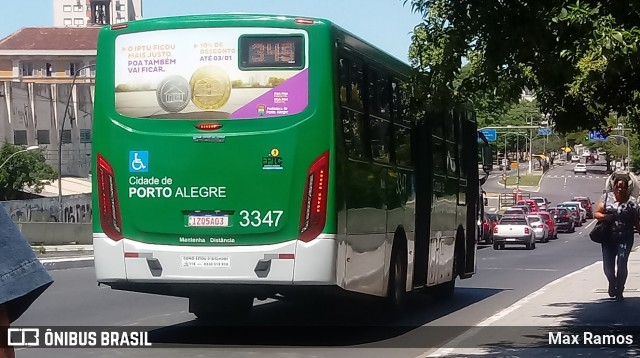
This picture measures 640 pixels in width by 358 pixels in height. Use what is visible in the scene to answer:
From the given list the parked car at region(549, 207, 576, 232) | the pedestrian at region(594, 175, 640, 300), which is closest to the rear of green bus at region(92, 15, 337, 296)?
the pedestrian at region(594, 175, 640, 300)

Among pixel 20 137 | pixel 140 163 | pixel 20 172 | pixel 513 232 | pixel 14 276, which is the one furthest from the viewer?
pixel 20 137

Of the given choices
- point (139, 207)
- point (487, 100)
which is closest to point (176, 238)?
point (139, 207)

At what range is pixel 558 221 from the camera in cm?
6644

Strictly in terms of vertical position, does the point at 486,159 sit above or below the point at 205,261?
above

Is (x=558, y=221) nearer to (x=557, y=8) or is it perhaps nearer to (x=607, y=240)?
(x=607, y=240)

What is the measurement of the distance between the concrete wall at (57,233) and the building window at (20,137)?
1339 inches

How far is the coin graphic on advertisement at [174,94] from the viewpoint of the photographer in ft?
38.7

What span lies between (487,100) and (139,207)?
4193 millimetres

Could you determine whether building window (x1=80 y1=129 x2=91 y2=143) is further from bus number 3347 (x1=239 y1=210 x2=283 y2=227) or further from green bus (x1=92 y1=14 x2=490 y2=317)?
bus number 3347 (x1=239 y1=210 x2=283 y2=227)

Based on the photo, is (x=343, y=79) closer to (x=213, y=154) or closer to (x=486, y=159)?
(x=213, y=154)

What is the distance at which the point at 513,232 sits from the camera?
45.6 m

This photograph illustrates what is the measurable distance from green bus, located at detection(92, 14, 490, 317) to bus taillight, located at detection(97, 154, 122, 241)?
0.04 feet

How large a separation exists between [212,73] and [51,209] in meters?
47.4

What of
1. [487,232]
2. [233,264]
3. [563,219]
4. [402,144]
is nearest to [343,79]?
[233,264]
